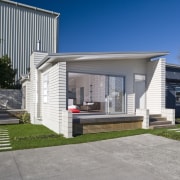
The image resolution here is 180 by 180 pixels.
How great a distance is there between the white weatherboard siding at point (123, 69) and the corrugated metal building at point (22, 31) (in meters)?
12.6

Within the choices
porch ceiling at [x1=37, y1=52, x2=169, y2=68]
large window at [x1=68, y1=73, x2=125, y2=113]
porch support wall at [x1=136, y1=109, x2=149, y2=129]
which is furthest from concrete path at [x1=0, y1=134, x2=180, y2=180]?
large window at [x1=68, y1=73, x2=125, y2=113]

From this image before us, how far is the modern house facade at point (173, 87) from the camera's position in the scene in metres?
13.9

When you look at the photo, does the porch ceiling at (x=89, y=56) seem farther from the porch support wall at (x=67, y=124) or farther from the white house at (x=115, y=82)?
the porch support wall at (x=67, y=124)

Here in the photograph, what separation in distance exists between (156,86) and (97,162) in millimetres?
7038

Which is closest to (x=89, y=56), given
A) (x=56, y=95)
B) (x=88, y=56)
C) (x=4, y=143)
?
(x=88, y=56)

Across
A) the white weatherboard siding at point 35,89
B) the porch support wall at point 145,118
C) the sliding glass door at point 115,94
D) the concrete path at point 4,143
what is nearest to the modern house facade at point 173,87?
the sliding glass door at point 115,94

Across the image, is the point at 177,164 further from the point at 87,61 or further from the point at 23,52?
the point at 23,52

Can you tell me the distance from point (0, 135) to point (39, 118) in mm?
2784

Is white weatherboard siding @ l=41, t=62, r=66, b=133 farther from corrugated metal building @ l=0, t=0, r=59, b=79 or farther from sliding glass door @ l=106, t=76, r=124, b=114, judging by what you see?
corrugated metal building @ l=0, t=0, r=59, b=79

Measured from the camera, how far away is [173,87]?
14328mm

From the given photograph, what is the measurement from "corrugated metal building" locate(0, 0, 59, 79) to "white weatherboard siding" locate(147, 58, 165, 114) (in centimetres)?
1349

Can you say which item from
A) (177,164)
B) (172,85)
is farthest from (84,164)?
(172,85)

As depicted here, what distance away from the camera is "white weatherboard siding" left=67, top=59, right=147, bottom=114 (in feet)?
30.1

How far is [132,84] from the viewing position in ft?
34.3
